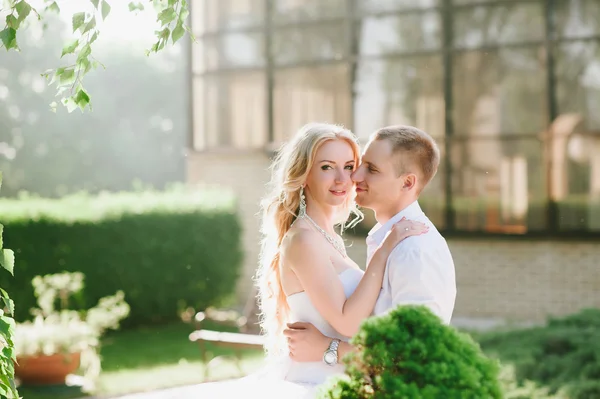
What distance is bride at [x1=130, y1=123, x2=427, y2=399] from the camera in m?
3.67

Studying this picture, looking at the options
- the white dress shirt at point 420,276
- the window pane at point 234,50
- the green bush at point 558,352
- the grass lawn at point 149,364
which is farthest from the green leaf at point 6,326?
the window pane at point 234,50

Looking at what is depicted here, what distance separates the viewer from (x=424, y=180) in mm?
3855

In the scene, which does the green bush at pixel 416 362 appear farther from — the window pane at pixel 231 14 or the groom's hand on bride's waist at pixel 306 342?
the window pane at pixel 231 14

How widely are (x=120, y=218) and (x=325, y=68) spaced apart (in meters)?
5.17

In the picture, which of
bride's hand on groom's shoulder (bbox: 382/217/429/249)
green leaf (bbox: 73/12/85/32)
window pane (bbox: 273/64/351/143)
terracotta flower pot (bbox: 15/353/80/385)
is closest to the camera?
green leaf (bbox: 73/12/85/32)

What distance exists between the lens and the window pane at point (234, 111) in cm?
1750

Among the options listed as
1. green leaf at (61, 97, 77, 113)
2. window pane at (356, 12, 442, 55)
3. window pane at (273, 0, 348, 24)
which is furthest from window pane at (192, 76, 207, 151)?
green leaf at (61, 97, 77, 113)

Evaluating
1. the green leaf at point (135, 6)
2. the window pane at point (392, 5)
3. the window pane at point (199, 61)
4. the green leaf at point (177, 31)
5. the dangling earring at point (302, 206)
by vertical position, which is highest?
the window pane at point (392, 5)

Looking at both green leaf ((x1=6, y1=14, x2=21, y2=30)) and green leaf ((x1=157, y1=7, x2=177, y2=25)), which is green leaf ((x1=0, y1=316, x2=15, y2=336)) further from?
green leaf ((x1=157, y1=7, x2=177, y2=25))

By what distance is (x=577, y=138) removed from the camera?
14.3 metres

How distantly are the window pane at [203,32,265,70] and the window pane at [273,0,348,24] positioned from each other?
0.59 meters

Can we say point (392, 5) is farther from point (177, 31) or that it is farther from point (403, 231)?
point (403, 231)

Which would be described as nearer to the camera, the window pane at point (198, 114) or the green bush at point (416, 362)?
the green bush at point (416, 362)

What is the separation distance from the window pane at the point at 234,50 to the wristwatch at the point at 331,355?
13.9 metres
